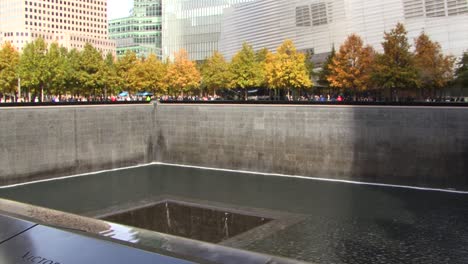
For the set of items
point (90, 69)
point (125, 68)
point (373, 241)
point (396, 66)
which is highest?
point (125, 68)

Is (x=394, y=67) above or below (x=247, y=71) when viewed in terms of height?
below

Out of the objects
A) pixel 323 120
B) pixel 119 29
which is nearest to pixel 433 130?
pixel 323 120

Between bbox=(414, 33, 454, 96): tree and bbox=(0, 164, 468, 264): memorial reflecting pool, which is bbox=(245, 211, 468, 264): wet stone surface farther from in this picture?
bbox=(414, 33, 454, 96): tree

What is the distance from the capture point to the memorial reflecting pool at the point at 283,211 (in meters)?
15.1

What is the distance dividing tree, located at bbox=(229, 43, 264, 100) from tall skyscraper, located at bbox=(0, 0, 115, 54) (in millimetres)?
100295

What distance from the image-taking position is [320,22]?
265ft

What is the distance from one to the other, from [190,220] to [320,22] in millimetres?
67719

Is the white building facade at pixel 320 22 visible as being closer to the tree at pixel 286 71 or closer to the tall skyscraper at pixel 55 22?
the tree at pixel 286 71

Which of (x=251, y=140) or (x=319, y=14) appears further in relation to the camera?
(x=319, y=14)

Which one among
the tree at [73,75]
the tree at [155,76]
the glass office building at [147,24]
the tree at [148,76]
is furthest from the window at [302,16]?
the glass office building at [147,24]

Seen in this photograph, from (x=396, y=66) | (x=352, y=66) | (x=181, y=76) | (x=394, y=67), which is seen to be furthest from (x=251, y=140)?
(x=181, y=76)

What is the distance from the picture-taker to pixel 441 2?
65.4 metres

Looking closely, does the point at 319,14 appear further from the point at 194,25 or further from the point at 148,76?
the point at 194,25

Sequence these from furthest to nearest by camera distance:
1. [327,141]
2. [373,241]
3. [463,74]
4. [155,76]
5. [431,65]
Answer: [155,76] < [463,74] < [431,65] < [327,141] < [373,241]
